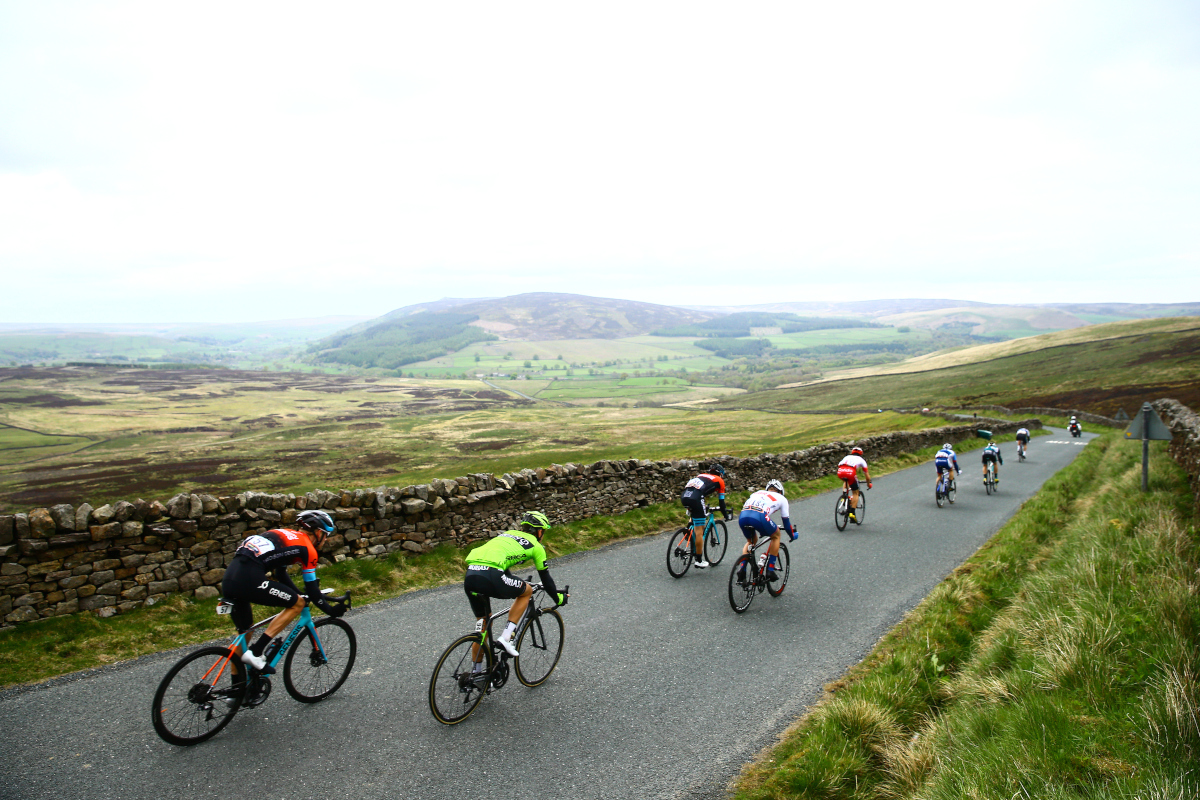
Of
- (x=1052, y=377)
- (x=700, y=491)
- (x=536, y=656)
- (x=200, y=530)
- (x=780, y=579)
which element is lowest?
(x=1052, y=377)

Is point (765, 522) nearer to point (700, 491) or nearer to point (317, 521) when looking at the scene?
point (700, 491)

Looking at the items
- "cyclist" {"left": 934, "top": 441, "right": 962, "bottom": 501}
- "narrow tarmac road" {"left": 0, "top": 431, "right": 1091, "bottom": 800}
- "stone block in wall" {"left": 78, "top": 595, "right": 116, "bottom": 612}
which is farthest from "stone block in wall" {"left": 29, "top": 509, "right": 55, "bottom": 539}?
"cyclist" {"left": 934, "top": 441, "right": 962, "bottom": 501}

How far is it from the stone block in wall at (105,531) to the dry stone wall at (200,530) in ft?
0.04

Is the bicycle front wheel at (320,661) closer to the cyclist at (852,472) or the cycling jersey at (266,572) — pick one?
the cycling jersey at (266,572)

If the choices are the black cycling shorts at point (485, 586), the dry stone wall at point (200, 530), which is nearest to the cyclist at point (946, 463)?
the dry stone wall at point (200, 530)

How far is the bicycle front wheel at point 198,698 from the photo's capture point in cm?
566

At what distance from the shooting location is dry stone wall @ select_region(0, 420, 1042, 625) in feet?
25.7

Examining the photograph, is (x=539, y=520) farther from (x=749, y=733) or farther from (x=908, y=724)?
(x=908, y=724)

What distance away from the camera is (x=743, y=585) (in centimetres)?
972

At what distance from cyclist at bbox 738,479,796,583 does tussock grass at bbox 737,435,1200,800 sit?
82.1 inches

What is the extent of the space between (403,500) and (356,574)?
5.61 ft

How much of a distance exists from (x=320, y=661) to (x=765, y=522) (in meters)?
6.64

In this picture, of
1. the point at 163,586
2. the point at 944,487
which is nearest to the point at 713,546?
the point at 163,586

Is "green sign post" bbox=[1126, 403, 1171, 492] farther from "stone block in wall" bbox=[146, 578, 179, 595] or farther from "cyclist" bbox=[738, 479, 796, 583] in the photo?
"stone block in wall" bbox=[146, 578, 179, 595]
